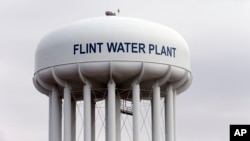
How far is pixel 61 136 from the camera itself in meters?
43.9

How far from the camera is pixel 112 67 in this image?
133 feet

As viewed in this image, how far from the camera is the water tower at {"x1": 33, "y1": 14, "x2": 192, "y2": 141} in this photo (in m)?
40.8

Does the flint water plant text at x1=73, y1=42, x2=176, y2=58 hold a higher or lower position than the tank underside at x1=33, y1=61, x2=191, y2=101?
higher

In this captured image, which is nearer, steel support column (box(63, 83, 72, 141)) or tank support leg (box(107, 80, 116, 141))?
tank support leg (box(107, 80, 116, 141))

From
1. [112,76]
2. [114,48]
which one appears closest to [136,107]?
[112,76]

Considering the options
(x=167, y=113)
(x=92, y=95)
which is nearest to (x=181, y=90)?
(x=167, y=113)

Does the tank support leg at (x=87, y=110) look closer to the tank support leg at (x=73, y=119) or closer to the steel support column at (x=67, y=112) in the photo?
the steel support column at (x=67, y=112)

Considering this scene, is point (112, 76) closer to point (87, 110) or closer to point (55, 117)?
point (87, 110)

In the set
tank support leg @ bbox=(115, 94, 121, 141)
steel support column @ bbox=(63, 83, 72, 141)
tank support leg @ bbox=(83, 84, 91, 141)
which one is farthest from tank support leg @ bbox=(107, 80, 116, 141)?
steel support column @ bbox=(63, 83, 72, 141)

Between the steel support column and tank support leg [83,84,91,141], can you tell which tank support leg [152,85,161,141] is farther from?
the steel support column

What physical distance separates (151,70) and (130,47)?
5.02 ft

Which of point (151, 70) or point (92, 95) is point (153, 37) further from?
point (92, 95)

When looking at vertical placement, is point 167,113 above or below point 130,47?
below

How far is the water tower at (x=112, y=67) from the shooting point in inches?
1606
